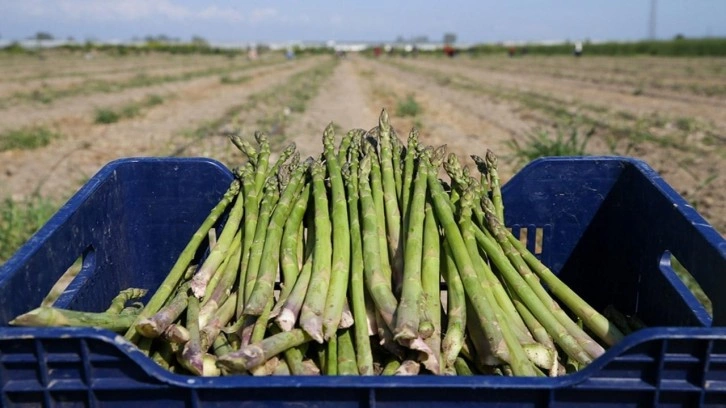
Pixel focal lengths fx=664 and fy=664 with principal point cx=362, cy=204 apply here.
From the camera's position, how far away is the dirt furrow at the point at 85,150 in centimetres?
869

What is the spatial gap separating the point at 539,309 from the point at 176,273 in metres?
1.31

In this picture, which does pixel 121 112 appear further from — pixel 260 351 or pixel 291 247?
pixel 260 351

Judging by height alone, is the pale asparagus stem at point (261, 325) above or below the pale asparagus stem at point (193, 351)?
above

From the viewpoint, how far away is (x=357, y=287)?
2.18 metres

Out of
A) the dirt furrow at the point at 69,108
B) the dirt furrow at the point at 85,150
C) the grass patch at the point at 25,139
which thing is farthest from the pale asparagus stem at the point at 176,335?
the dirt furrow at the point at 69,108

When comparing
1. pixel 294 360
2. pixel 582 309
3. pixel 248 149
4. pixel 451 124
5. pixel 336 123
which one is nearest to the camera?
pixel 294 360

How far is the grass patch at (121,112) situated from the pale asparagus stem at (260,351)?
554 inches

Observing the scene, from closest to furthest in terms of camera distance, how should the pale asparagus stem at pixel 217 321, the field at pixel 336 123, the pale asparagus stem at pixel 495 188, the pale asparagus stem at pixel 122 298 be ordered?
the pale asparagus stem at pixel 217 321, the pale asparagus stem at pixel 122 298, the pale asparagus stem at pixel 495 188, the field at pixel 336 123

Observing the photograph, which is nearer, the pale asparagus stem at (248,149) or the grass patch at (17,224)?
the pale asparagus stem at (248,149)

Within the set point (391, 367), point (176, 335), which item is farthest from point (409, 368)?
point (176, 335)

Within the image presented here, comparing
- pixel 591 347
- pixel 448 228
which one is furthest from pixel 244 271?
pixel 591 347

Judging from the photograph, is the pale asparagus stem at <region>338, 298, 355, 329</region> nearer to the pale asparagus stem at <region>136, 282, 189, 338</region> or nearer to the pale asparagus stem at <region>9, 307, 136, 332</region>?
the pale asparagus stem at <region>136, 282, 189, 338</region>

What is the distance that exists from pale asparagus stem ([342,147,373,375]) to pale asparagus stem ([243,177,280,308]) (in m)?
0.33

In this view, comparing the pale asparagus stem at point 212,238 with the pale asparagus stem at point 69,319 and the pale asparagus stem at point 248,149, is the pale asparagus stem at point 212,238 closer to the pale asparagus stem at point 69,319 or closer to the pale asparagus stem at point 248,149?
the pale asparagus stem at point 248,149
